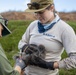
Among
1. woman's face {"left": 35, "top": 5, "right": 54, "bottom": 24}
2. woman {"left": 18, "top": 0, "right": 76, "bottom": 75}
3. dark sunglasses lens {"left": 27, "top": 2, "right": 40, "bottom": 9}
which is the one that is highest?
dark sunglasses lens {"left": 27, "top": 2, "right": 40, "bottom": 9}

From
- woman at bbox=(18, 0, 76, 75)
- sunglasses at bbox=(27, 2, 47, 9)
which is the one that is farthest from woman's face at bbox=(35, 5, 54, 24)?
sunglasses at bbox=(27, 2, 47, 9)

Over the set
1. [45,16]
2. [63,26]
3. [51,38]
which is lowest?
[51,38]

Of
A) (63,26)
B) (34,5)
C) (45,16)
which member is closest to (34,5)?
(34,5)

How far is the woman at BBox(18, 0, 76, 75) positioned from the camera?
4.31m

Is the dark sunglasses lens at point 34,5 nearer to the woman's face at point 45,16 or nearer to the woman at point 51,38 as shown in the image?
the woman at point 51,38

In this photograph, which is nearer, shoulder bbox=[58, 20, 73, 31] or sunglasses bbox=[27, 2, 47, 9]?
shoulder bbox=[58, 20, 73, 31]

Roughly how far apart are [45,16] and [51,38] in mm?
292

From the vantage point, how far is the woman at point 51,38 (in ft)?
14.1

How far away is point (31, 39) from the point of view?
15.0ft

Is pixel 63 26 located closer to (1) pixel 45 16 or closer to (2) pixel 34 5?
(1) pixel 45 16

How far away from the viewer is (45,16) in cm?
436

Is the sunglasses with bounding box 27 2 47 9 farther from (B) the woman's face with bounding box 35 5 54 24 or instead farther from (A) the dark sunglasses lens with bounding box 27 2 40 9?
(B) the woman's face with bounding box 35 5 54 24

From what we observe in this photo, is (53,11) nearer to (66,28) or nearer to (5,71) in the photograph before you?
(66,28)

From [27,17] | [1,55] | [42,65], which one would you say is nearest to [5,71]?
[1,55]
